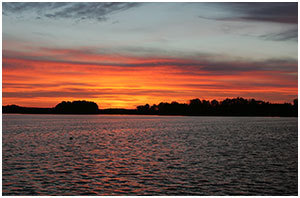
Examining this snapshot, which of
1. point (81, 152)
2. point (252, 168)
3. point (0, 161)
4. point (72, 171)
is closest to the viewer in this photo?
point (72, 171)

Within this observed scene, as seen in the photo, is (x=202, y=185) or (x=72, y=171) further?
(x=72, y=171)

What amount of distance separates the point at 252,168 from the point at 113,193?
75.1ft

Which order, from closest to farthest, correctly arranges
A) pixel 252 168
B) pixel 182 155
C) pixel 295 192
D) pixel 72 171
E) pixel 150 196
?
pixel 150 196 < pixel 295 192 < pixel 72 171 < pixel 252 168 < pixel 182 155

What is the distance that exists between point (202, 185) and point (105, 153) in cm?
3081

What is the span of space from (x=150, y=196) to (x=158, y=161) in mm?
21667

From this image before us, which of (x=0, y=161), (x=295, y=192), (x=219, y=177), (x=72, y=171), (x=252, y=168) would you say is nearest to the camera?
(x=295, y=192)

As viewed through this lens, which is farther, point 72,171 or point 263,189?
point 72,171

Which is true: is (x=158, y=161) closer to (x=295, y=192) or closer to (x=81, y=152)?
(x=81, y=152)

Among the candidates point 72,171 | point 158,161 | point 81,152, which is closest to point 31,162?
point 72,171

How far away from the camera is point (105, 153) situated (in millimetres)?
67125

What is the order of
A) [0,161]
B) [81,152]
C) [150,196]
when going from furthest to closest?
[81,152], [0,161], [150,196]

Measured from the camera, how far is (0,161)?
54.1 m

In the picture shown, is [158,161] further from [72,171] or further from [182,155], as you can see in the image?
[72,171]

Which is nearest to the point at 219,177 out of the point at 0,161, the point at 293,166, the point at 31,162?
the point at 293,166
